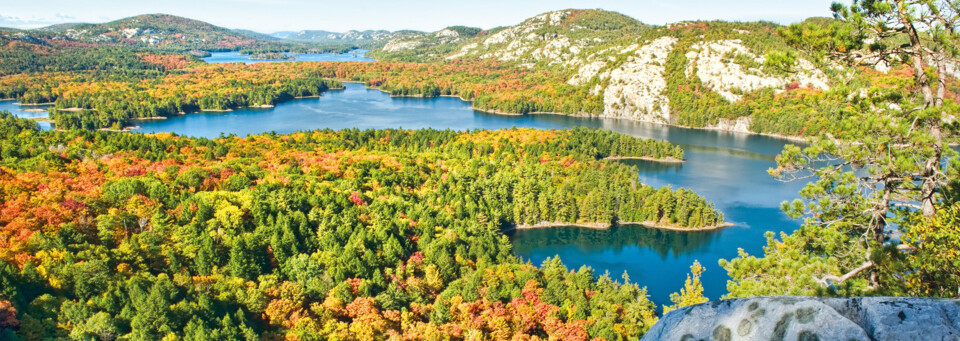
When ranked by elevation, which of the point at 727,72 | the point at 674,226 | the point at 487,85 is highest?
the point at 727,72

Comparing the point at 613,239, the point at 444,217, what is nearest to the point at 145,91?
the point at 444,217

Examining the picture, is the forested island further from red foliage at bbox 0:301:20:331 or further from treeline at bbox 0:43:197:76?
treeline at bbox 0:43:197:76

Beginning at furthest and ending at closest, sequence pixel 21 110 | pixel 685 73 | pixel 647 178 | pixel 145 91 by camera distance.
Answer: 1. pixel 145 91
2. pixel 685 73
3. pixel 21 110
4. pixel 647 178

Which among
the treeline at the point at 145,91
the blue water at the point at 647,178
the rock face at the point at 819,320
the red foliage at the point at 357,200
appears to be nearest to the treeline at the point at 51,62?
the treeline at the point at 145,91

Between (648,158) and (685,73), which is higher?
(685,73)

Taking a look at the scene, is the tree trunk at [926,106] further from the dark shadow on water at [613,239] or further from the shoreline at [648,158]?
the shoreline at [648,158]

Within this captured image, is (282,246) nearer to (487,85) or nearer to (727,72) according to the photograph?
(727,72)

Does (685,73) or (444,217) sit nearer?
(444,217)
